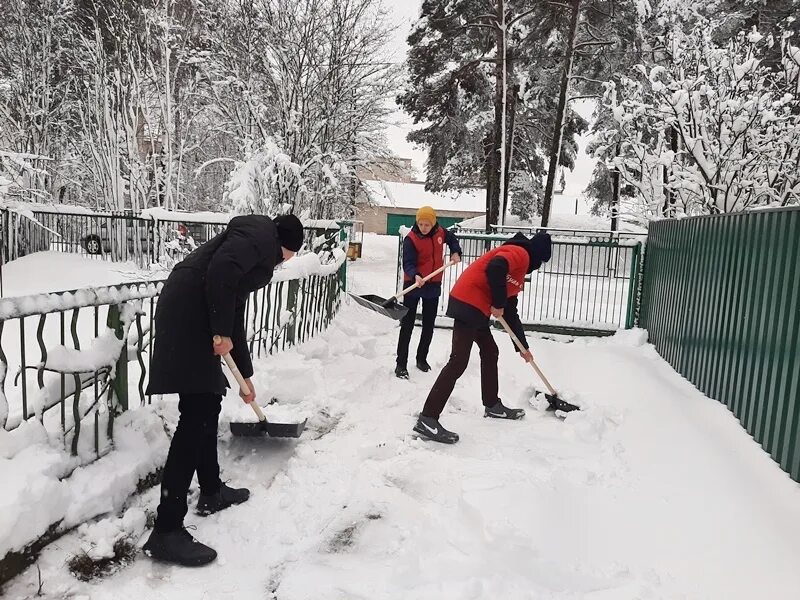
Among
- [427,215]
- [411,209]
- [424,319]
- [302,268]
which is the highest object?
[411,209]

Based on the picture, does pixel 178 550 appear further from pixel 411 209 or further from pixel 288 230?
pixel 411 209

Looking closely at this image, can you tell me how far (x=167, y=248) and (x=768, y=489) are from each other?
1070cm

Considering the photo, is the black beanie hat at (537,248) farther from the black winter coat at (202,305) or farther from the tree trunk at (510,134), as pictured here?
the tree trunk at (510,134)

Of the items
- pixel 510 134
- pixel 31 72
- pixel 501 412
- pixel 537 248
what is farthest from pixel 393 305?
pixel 510 134

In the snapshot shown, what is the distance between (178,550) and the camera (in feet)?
8.38

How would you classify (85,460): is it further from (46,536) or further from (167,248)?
(167,248)

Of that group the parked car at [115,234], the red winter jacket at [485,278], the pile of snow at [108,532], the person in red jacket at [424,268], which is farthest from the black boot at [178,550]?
the parked car at [115,234]

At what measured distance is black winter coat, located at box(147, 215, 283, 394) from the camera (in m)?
2.53

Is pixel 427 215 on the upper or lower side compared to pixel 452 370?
upper

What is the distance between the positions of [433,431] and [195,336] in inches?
78.9

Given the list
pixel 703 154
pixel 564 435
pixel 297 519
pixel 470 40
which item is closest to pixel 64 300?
pixel 297 519

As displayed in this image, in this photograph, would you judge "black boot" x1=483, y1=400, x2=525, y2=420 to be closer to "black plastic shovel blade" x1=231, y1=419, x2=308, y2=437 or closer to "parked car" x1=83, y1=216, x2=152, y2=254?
"black plastic shovel blade" x1=231, y1=419, x2=308, y2=437

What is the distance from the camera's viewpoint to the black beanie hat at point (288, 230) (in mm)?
2742

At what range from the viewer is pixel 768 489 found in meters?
3.15
